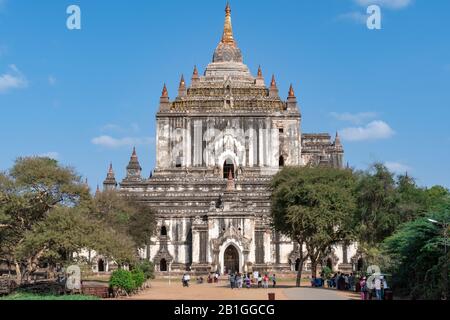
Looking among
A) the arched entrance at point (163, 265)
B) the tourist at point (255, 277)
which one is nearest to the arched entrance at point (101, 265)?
the arched entrance at point (163, 265)

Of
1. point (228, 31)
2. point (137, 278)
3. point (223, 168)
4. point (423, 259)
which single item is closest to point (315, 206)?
point (137, 278)

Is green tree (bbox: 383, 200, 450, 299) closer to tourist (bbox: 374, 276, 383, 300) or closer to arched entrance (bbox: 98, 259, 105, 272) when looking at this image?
tourist (bbox: 374, 276, 383, 300)

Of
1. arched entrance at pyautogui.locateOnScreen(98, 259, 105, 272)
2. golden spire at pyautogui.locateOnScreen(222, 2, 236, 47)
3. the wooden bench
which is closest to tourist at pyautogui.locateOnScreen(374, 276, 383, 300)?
the wooden bench

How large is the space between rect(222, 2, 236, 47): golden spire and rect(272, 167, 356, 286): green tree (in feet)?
150

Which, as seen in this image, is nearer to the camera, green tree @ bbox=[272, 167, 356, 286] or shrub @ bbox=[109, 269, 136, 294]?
shrub @ bbox=[109, 269, 136, 294]

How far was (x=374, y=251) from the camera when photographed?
55.5 metres

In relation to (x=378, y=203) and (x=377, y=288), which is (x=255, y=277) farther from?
(x=377, y=288)

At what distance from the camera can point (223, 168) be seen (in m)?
95.8

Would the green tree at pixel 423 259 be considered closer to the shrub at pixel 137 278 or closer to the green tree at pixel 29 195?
the shrub at pixel 137 278

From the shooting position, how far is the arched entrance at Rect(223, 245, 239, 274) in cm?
8162

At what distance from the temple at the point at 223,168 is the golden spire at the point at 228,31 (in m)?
0.16

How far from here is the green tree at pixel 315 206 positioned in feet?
196
